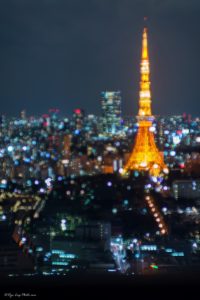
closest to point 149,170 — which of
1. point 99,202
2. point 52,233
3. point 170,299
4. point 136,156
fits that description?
→ point 136,156

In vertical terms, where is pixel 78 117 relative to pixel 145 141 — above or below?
above

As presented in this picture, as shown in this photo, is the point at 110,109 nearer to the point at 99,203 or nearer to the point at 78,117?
the point at 78,117

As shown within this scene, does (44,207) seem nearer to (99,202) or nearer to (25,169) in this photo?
(99,202)

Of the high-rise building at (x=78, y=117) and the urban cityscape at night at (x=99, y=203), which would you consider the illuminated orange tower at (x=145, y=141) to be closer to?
the urban cityscape at night at (x=99, y=203)

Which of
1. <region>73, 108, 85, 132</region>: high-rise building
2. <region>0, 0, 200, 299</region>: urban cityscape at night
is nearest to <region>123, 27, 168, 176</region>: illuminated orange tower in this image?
<region>0, 0, 200, 299</region>: urban cityscape at night

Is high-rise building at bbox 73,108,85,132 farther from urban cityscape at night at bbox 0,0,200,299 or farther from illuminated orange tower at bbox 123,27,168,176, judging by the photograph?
illuminated orange tower at bbox 123,27,168,176

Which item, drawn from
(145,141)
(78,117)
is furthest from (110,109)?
(145,141)

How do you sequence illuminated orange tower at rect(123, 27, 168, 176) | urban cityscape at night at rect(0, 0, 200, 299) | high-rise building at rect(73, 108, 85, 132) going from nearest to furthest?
urban cityscape at night at rect(0, 0, 200, 299), illuminated orange tower at rect(123, 27, 168, 176), high-rise building at rect(73, 108, 85, 132)

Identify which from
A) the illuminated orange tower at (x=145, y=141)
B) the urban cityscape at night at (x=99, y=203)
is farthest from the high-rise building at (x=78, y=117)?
the illuminated orange tower at (x=145, y=141)
